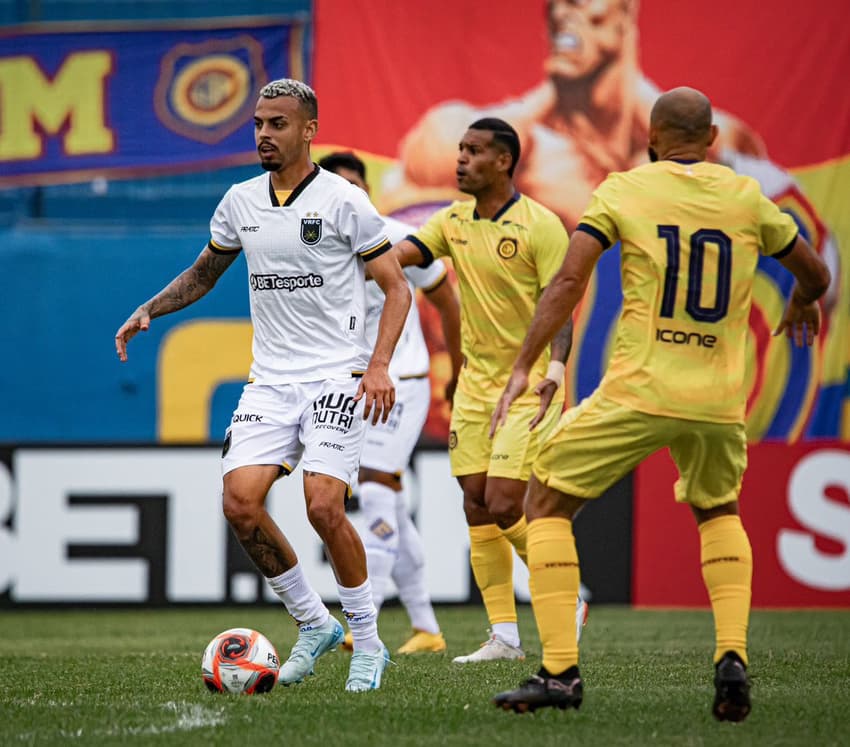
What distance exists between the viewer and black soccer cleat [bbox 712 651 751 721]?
16.1 ft

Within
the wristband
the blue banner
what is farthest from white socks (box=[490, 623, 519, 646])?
the blue banner

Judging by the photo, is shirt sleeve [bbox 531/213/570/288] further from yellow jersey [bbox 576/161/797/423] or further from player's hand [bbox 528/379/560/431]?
yellow jersey [bbox 576/161/797/423]

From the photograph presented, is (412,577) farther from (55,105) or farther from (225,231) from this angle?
(55,105)

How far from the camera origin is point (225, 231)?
6.38 metres

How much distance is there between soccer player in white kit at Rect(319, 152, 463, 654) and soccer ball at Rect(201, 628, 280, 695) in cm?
235

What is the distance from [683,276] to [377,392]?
137 cm

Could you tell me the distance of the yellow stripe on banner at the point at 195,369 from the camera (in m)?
14.0

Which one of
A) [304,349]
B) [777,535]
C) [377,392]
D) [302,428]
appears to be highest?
[304,349]

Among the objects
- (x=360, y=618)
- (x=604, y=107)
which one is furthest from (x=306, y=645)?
(x=604, y=107)

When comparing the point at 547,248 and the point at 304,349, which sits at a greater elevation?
the point at 547,248

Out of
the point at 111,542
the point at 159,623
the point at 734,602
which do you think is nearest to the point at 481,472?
the point at 734,602

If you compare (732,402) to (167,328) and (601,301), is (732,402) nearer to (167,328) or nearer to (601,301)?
(601,301)

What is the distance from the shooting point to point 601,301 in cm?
1372

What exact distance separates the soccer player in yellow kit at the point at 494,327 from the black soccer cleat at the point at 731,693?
2.37 metres
